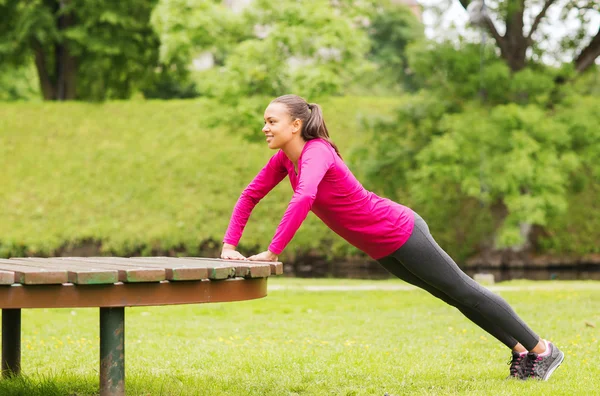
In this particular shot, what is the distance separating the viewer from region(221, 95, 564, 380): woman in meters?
4.45

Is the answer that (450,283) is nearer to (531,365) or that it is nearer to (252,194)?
(531,365)

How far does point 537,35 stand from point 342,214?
1514 cm

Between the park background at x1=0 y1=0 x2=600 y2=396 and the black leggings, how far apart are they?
0.35m

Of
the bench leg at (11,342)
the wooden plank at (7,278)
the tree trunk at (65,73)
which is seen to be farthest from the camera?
the tree trunk at (65,73)

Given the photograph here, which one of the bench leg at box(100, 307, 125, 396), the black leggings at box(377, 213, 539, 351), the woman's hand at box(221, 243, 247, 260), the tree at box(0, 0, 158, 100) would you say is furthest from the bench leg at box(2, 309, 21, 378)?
the tree at box(0, 0, 158, 100)

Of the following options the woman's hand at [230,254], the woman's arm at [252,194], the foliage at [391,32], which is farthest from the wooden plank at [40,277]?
the foliage at [391,32]

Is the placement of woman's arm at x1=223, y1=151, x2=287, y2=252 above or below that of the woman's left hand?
above

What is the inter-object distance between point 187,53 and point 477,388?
530 inches

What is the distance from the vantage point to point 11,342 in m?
5.29

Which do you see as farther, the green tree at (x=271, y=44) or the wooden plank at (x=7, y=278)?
the green tree at (x=271, y=44)

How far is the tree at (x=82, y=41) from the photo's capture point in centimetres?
2647

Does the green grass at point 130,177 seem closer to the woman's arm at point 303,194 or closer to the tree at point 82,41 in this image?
the tree at point 82,41

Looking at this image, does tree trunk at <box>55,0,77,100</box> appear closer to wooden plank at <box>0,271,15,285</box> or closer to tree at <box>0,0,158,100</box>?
tree at <box>0,0,158,100</box>

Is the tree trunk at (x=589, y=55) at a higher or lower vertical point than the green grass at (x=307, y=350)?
higher
